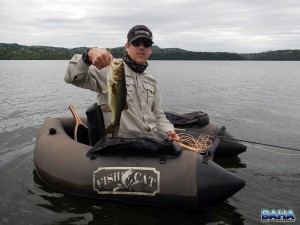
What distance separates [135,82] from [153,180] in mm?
1989

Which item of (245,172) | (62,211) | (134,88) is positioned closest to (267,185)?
(245,172)

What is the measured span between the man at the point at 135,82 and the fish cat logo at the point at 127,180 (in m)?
0.94

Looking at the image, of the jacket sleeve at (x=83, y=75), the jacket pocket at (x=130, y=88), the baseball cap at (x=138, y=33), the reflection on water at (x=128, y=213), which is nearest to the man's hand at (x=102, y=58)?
the jacket sleeve at (x=83, y=75)

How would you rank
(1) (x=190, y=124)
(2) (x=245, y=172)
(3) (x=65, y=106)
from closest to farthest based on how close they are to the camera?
(2) (x=245, y=172) < (1) (x=190, y=124) < (3) (x=65, y=106)

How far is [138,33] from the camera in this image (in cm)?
589

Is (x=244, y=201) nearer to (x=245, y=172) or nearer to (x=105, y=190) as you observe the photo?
(x=245, y=172)

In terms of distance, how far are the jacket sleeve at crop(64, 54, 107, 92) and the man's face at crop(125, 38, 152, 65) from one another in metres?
0.66

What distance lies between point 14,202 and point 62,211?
1125mm

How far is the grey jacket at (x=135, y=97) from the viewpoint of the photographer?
18.8 ft

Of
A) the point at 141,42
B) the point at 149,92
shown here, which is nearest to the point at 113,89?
the point at 141,42

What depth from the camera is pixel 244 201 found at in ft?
22.0

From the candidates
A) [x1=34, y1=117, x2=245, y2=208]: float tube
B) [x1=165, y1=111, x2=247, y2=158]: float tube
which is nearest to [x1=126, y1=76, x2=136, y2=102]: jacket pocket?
[x1=34, y1=117, x2=245, y2=208]: float tube

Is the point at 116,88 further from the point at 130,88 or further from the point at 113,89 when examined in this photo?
the point at 130,88

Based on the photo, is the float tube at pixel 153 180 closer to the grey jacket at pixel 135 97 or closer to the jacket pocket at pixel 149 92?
the grey jacket at pixel 135 97
